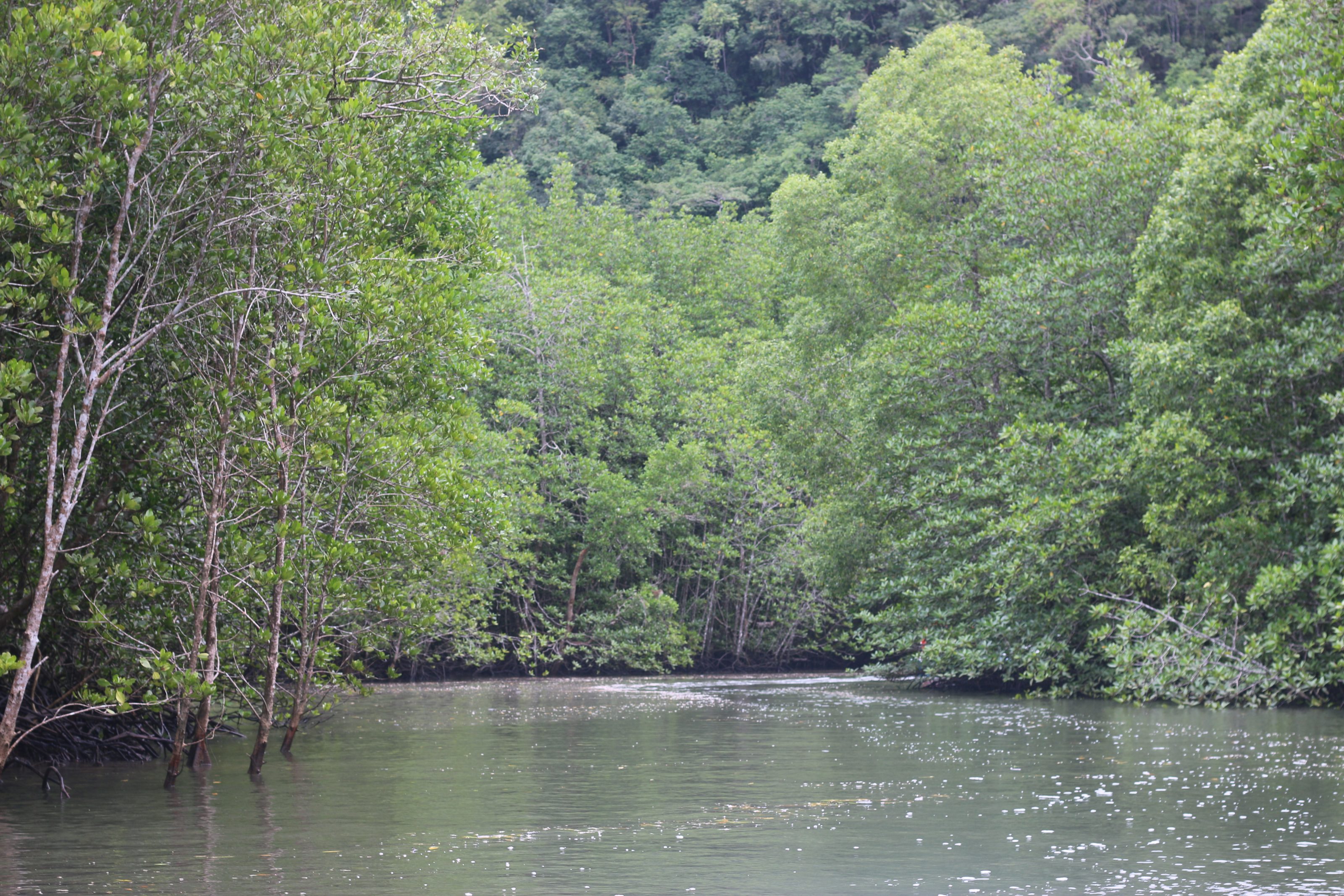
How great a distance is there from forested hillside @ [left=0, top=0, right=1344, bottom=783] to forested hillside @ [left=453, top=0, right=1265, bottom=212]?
11.1m

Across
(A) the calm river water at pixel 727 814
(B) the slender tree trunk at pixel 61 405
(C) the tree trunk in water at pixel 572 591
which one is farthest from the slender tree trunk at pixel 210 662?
(C) the tree trunk in water at pixel 572 591

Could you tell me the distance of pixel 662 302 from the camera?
164 feet

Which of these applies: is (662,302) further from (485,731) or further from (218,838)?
(218,838)

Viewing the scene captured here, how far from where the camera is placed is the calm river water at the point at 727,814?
9.28 metres

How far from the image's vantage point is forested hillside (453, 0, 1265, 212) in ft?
198

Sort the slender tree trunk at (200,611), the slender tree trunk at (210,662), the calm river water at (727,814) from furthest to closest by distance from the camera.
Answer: the slender tree trunk at (210,662), the slender tree trunk at (200,611), the calm river water at (727,814)

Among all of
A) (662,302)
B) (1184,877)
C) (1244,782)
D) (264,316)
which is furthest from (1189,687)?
(662,302)

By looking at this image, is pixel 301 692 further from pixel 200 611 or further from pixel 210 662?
pixel 200 611

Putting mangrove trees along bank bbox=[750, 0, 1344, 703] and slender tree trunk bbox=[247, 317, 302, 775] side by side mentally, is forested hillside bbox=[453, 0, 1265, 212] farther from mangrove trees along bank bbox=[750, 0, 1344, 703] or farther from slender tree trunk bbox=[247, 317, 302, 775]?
slender tree trunk bbox=[247, 317, 302, 775]

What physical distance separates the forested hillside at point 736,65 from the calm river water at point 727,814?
4408cm

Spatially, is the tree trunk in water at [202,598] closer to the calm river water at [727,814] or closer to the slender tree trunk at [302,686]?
the calm river water at [727,814]

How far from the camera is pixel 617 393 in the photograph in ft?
148

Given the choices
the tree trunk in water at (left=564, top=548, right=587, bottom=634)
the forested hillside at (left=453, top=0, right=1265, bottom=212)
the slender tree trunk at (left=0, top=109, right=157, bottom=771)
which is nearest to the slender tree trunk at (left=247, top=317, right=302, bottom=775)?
the slender tree trunk at (left=0, top=109, right=157, bottom=771)

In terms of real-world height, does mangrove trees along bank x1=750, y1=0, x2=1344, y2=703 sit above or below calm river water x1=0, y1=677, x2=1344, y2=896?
above
